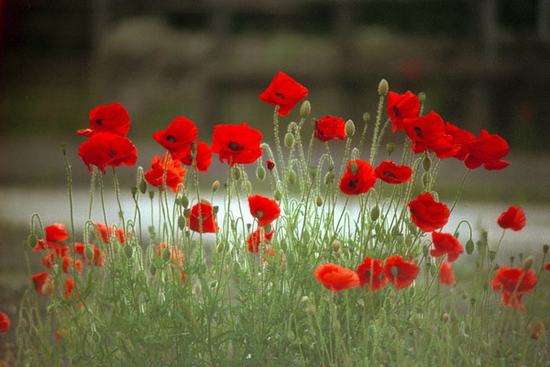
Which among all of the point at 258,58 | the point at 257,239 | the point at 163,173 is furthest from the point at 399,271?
the point at 258,58

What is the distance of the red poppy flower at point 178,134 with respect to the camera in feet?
4.05

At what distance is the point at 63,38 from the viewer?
25.0 ft

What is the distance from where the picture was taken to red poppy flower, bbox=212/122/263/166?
123 cm

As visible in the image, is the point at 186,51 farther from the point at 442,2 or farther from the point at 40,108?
the point at 442,2

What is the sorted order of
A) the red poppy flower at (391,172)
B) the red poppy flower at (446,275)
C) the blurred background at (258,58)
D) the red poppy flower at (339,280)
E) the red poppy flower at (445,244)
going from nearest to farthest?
the red poppy flower at (339,280) < the red poppy flower at (391,172) < the red poppy flower at (445,244) < the red poppy flower at (446,275) < the blurred background at (258,58)

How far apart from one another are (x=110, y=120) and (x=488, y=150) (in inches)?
21.8

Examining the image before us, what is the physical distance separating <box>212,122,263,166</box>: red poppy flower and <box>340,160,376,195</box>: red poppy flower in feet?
0.41

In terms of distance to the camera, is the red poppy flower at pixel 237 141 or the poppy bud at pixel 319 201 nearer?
the red poppy flower at pixel 237 141

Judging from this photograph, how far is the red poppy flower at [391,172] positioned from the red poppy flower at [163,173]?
31 cm

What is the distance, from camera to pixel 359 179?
124 centimetres

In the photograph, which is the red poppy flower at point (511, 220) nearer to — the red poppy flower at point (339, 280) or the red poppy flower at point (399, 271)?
the red poppy flower at point (399, 271)

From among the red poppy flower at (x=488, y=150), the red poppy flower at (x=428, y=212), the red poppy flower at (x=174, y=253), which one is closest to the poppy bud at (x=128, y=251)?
the red poppy flower at (x=174, y=253)

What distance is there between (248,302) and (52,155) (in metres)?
4.79

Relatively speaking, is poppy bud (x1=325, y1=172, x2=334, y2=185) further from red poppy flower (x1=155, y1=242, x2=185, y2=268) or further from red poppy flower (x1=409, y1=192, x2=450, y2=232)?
red poppy flower (x1=155, y1=242, x2=185, y2=268)
